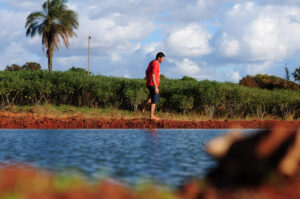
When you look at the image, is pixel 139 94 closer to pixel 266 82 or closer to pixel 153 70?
pixel 153 70

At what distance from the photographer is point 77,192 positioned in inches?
131

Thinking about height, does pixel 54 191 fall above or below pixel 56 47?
below

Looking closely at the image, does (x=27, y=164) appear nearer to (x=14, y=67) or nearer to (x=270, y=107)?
(x=270, y=107)

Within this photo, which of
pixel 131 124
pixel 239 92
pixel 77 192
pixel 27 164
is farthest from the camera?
pixel 239 92

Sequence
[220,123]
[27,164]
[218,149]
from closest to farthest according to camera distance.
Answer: [218,149] → [27,164] → [220,123]

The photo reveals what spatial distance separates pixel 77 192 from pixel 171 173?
1.59 metres

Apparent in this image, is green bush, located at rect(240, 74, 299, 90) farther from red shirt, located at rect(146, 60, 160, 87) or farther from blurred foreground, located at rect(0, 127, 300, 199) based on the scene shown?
blurred foreground, located at rect(0, 127, 300, 199)

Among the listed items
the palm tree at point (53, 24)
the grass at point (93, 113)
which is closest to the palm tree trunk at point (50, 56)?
the palm tree at point (53, 24)

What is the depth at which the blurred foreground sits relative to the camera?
138 inches

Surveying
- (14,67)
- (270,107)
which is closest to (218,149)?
(270,107)

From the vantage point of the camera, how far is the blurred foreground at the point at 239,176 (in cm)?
352

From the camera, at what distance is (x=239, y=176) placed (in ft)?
12.8

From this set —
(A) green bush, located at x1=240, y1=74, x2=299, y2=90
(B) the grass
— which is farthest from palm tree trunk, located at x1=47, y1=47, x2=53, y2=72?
(A) green bush, located at x1=240, y1=74, x2=299, y2=90

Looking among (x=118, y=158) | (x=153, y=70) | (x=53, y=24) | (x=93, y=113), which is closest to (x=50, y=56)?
(x=53, y=24)
